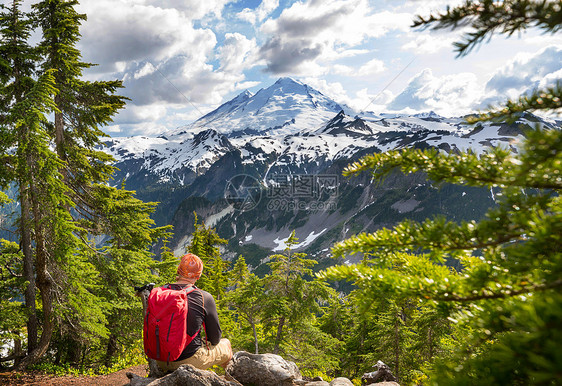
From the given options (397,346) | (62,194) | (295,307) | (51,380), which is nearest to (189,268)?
(62,194)

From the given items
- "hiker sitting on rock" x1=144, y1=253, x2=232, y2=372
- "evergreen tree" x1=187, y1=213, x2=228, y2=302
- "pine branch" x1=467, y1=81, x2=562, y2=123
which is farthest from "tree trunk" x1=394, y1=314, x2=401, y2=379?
"pine branch" x1=467, y1=81, x2=562, y2=123

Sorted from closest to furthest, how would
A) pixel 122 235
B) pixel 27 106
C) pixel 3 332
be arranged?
pixel 27 106 < pixel 3 332 < pixel 122 235

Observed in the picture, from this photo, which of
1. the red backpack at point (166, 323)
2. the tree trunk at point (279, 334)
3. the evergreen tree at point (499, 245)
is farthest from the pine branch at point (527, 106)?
the tree trunk at point (279, 334)

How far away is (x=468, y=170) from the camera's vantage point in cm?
162

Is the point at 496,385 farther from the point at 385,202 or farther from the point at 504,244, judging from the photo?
the point at 385,202

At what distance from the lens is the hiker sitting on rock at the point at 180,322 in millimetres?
5008

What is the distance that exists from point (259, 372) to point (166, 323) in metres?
3.72

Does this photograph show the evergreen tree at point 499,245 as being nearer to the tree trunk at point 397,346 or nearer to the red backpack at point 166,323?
the red backpack at point 166,323

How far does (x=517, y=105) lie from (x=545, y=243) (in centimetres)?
65

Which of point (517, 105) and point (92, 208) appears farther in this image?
point (92, 208)

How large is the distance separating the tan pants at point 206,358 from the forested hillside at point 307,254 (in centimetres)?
279

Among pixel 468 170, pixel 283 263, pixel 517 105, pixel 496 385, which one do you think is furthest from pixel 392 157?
pixel 283 263

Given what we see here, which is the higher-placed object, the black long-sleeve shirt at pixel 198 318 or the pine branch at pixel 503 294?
the pine branch at pixel 503 294

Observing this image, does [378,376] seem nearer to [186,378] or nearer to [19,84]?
[186,378]
